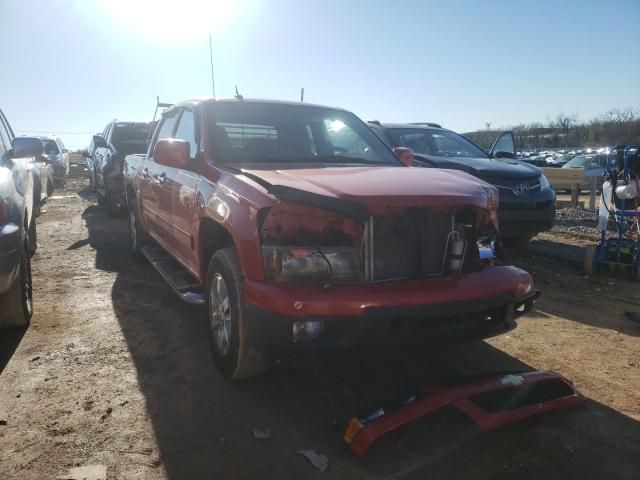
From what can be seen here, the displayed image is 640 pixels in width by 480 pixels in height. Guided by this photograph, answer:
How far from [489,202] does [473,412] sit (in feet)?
4.00

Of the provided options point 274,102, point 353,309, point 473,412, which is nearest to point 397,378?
point 473,412

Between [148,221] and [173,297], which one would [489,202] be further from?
[148,221]

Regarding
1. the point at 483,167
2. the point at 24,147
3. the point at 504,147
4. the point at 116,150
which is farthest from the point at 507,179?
the point at 116,150

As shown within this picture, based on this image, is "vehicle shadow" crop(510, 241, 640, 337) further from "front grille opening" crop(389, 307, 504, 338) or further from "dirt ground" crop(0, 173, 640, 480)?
"front grille opening" crop(389, 307, 504, 338)

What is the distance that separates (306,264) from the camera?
2.52m

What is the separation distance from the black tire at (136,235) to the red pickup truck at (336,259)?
252cm

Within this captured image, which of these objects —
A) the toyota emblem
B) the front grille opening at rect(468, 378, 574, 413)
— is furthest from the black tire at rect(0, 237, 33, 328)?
the toyota emblem

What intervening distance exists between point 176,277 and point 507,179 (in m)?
4.19

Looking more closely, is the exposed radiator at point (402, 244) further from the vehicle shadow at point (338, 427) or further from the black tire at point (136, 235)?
the black tire at point (136, 235)

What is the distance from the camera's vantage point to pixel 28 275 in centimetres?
404

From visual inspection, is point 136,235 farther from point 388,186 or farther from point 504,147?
point 504,147

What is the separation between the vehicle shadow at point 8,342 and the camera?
11.3 ft

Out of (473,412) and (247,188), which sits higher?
(247,188)

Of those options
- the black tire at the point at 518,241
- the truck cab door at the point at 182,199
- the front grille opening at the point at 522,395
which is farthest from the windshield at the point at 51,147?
the front grille opening at the point at 522,395
